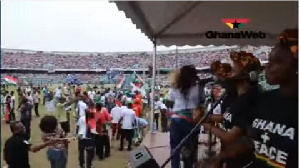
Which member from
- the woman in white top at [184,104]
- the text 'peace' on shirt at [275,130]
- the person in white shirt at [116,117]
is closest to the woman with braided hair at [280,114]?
the text 'peace' on shirt at [275,130]

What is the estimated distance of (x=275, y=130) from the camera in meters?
1.93

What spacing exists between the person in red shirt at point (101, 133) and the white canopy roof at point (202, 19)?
224 cm

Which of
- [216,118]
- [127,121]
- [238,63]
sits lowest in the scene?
[127,121]

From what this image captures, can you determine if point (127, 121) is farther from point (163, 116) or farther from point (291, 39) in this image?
point (291, 39)

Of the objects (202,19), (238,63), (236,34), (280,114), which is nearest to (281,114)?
(280,114)

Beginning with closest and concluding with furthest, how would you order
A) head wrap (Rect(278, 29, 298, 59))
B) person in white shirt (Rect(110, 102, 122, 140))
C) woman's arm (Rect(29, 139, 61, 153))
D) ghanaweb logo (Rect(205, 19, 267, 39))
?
head wrap (Rect(278, 29, 298, 59)), woman's arm (Rect(29, 139, 61, 153)), ghanaweb logo (Rect(205, 19, 267, 39)), person in white shirt (Rect(110, 102, 122, 140))

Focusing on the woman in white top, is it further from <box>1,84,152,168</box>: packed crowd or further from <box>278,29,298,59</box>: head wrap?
<box>278,29,298,59</box>: head wrap

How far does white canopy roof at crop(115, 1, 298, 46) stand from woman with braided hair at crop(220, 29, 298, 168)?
2076 millimetres

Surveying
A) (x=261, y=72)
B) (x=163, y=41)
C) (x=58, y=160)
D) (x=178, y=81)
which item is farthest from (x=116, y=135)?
(x=261, y=72)

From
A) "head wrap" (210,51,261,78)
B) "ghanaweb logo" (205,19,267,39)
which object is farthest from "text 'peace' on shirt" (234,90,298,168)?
"ghanaweb logo" (205,19,267,39)

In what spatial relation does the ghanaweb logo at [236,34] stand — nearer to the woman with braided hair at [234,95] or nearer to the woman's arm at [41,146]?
the woman's arm at [41,146]

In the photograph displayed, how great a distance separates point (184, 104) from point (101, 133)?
460 cm

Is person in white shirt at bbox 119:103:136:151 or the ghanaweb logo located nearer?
the ghanaweb logo

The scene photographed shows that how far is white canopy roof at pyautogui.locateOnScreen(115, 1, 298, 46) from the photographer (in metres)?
4.68
